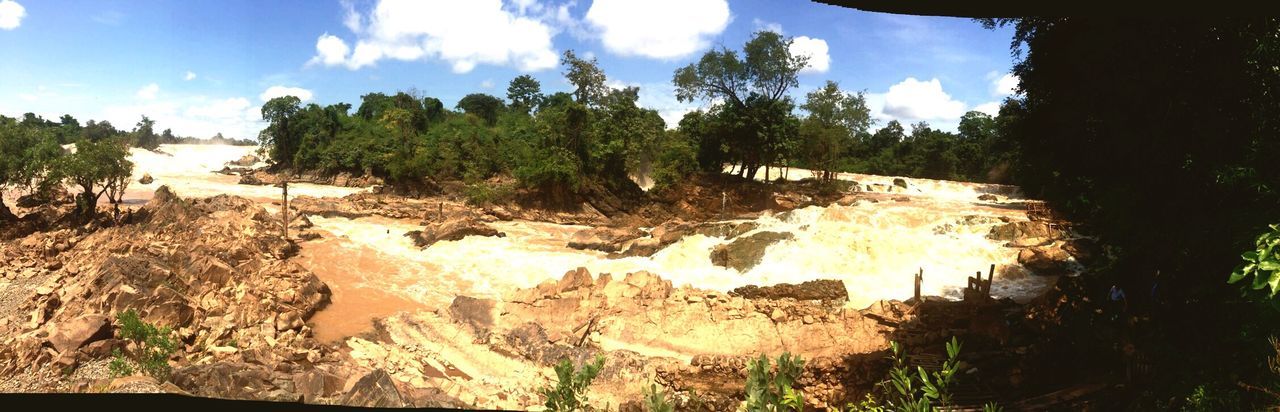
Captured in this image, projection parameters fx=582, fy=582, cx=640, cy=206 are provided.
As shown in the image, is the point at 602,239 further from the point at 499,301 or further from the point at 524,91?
the point at 524,91

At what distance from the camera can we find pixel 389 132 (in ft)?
111

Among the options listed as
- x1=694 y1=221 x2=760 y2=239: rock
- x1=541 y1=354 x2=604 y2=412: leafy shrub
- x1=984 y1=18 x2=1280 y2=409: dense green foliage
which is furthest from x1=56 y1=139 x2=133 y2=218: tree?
x1=984 y1=18 x2=1280 y2=409: dense green foliage

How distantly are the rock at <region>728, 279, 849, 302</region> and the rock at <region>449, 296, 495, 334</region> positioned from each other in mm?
4359

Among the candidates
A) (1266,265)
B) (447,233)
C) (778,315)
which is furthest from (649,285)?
(1266,265)

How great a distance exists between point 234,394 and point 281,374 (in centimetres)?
65

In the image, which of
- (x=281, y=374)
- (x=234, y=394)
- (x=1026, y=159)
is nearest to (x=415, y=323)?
(x=281, y=374)

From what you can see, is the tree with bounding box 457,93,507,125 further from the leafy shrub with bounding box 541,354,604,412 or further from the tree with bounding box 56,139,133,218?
the leafy shrub with bounding box 541,354,604,412

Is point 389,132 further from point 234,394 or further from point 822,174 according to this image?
point 234,394

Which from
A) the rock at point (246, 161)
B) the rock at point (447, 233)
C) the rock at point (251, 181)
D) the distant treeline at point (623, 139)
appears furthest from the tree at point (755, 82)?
the rock at point (246, 161)

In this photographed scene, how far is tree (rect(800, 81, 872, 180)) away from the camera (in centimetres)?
2764

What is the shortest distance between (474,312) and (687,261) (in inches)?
244

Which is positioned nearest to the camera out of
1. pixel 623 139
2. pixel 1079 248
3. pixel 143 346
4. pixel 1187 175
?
pixel 1187 175

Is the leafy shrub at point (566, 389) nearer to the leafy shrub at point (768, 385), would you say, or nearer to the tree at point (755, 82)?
the leafy shrub at point (768, 385)

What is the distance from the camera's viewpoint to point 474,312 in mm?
9180
